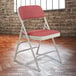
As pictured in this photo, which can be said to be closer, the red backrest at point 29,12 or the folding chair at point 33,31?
the folding chair at point 33,31

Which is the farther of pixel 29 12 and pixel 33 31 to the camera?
pixel 29 12

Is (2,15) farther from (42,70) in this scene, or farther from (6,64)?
(42,70)

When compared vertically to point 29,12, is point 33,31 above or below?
below

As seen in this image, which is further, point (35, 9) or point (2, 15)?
point (2, 15)

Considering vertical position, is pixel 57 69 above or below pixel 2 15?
below

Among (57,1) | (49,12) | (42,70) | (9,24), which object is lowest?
(42,70)

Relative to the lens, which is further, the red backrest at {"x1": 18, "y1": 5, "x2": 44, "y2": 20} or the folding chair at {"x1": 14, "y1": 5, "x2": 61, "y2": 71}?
the red backrest at {"x1": 18, "y1": 5, "x2": 44, "y2": 20}

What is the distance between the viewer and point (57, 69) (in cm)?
251

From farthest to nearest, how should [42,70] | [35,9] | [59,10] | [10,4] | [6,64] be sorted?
1. [10,4]
2. [59,10]
3. [35,9]
4. [6,64]
5. [42,70]

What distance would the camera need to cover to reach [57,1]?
210 inches

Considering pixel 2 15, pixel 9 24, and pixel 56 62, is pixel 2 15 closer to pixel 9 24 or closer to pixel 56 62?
pixel 9 24

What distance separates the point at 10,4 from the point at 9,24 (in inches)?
25.2

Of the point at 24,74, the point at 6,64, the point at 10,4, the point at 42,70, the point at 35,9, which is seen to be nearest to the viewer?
the point at 24,74

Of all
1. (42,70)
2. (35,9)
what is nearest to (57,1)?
(35,9)
